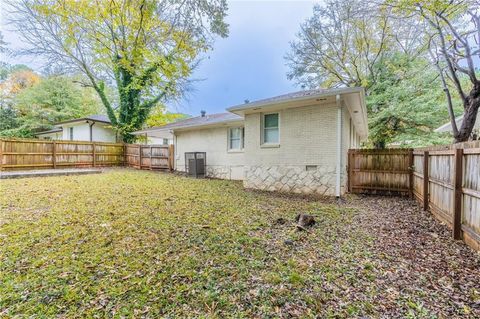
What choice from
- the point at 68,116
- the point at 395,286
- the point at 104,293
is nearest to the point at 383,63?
the point at 395,286

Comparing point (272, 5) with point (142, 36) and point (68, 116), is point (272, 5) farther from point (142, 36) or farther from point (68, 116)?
point (68, 116)

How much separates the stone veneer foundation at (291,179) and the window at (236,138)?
8.21ft

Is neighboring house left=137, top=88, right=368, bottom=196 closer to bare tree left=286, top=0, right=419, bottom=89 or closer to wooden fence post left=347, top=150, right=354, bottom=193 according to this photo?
wooden fence post left=347, top=150, right=354, bottom=193

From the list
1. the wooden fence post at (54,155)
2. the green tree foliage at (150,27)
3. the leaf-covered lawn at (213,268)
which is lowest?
the leaf-covered lawn at (213,268)

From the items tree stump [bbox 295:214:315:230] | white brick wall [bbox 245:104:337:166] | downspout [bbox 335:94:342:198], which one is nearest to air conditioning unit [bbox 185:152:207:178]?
white brick wall [bbox 245:104:337:166]

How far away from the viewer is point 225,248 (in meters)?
3.15

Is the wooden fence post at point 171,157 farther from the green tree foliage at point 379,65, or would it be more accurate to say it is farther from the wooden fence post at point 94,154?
the green tree foliage at point 379,65

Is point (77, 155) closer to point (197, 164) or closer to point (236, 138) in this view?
point (197, 164)

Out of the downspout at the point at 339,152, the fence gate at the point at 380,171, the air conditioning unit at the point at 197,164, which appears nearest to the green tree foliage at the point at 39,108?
the air conditioning unit at the point at 197,164

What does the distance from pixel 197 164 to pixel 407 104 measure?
1068 cm

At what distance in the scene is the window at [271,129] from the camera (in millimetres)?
8211

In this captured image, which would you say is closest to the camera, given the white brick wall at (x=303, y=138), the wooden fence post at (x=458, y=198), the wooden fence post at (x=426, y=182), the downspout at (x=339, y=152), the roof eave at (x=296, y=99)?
the wooden fence post at (x=458, y=198)

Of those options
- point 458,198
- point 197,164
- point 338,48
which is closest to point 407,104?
point 338,48

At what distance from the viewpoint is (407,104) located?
34.3ft
